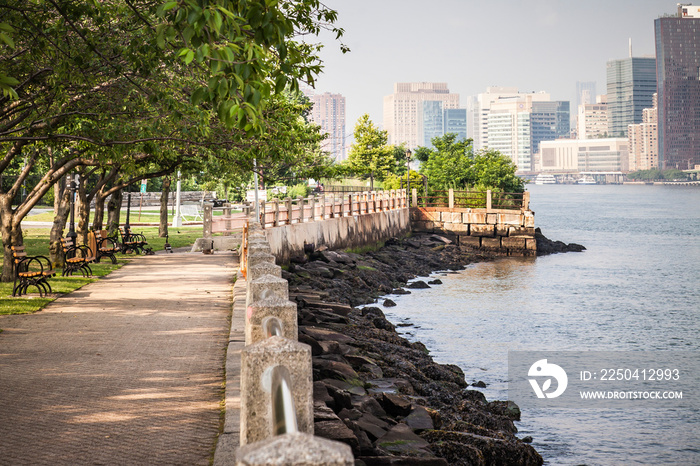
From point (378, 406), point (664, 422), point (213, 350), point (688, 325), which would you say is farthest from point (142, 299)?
point (688, 325)

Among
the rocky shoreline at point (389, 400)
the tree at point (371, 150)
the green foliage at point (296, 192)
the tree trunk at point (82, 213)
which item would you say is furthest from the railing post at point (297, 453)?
the tree at point (371, 150)

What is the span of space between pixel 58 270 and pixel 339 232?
16.5m

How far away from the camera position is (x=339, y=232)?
35.2 m

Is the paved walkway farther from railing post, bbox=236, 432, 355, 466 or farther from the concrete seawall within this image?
the concrete seawall

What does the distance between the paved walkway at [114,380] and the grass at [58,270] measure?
58 cm

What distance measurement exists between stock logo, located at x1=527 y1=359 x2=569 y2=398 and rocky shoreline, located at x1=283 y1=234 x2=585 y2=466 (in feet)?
6.06

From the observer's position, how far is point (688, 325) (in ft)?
82.1

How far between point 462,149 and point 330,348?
63477 millimetres

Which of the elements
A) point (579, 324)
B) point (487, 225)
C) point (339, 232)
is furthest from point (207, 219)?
point (487, 225)

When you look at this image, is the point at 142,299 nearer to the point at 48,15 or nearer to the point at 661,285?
the point at 48,15

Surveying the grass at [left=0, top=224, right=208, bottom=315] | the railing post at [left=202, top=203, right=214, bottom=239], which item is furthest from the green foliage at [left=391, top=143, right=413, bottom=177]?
the railing post at [left=202, top=203, right=214, bottom=239]

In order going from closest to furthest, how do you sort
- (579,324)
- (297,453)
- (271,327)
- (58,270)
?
(297,453)
(271,327)
(58,270)
(579,324)

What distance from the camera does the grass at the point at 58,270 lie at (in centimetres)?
1475

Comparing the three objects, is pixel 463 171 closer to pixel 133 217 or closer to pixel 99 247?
pixel 133 217
